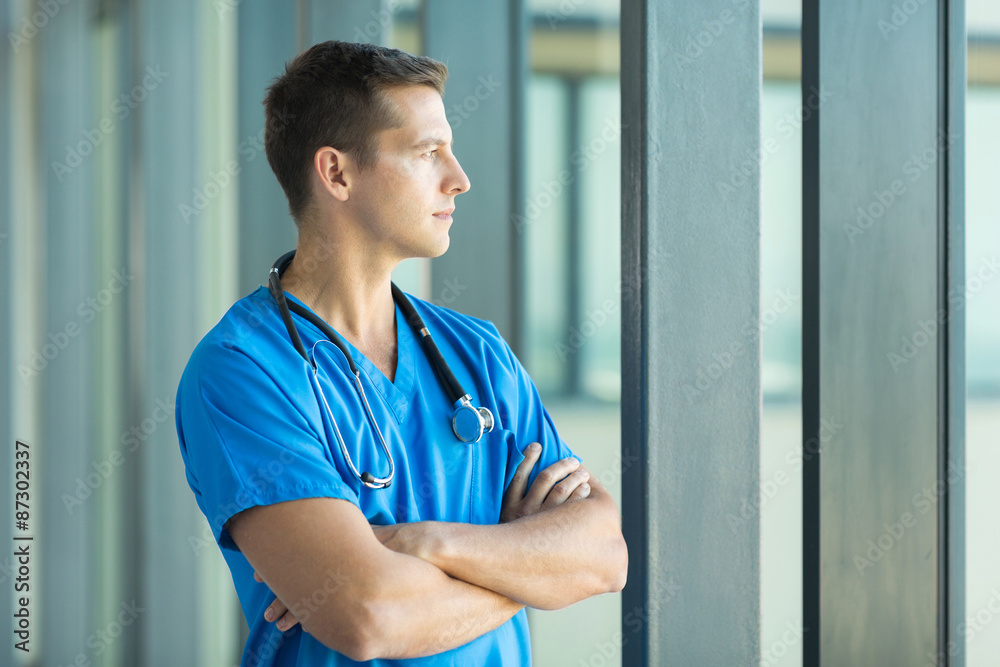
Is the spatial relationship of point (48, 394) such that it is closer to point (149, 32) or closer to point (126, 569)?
point (126, 569)

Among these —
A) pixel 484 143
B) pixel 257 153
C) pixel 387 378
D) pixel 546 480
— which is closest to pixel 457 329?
pixel 387 378

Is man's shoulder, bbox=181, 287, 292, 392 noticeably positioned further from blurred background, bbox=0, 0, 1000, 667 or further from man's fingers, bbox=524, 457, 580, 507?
blurred background, bbox=0, 0, 1000, 667

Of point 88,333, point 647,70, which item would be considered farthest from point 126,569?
point 647,70

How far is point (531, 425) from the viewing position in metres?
1.06

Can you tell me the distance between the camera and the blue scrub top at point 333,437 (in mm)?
814

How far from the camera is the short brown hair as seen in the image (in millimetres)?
962

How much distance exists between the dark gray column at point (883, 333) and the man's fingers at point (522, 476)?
83cm

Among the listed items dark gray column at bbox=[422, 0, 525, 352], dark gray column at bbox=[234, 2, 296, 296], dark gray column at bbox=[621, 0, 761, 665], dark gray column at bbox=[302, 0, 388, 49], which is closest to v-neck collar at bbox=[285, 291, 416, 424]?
dark gray column at bbox=[621, 0, 761, 665]

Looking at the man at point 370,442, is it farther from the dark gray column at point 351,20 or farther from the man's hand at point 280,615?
the dark gray column at point 351,20

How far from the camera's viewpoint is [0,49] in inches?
71.9

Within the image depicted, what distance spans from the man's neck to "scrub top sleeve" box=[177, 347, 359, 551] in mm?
149

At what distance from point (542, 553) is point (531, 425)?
22cm

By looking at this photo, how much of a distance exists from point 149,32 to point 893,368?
1872mm

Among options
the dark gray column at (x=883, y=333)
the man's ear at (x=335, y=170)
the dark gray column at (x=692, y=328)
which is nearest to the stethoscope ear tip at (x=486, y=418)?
the man's ear at (x=335, y=170)
